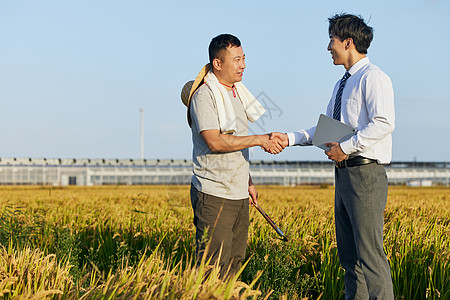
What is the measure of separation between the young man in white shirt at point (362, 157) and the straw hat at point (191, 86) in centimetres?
90

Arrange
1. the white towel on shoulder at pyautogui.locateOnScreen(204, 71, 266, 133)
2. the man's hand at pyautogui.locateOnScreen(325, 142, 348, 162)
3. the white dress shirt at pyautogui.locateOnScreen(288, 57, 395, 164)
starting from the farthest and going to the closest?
the white towel on shoulder at pyautogui.locateOnScreen(204, 71, 266, 133) < the man's hand at pyautogui.locateOnScreen(325, 142, 348, 162) < the white dress shirt at pyautogui.locateOnScreen(288, 57, 395, 164)

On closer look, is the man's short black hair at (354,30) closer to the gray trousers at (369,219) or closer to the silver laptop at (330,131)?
the silver laptop at (330,131)

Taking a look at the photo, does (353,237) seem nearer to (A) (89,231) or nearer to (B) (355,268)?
(B) (355,268)

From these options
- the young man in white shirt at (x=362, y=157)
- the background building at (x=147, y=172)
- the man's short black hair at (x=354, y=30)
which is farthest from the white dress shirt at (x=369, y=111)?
the background building at (x=147, y=172)

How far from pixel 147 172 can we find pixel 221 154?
46045mm

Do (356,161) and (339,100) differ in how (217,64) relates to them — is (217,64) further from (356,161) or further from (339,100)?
(356,161)

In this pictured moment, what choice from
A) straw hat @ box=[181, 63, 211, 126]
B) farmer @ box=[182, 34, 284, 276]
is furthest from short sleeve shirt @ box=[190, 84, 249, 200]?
straw hat @ box=[181, 63, 211, 126]

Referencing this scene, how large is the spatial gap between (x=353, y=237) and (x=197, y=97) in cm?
144

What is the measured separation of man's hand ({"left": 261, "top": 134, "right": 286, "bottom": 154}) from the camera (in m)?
3.34

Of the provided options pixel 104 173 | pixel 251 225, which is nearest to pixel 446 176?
pixel 104 173

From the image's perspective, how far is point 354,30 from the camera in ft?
10.1

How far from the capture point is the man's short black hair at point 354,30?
3.10 meters

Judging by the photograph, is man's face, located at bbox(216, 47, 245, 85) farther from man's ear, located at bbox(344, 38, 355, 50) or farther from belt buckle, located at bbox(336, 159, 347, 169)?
belt buckle, located at bbox(336, 159, 347, 169)

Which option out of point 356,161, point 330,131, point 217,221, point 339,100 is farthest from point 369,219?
point 217,221
